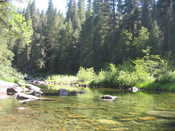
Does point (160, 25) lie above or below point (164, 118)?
above

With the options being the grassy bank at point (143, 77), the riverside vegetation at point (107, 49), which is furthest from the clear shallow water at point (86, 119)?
the grassy bank at point (143, 77)

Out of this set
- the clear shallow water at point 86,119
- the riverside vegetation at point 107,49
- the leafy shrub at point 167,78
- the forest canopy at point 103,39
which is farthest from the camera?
the forest canopy at point 103,39

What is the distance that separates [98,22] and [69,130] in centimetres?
4446

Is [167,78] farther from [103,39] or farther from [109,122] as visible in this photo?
[103,39]

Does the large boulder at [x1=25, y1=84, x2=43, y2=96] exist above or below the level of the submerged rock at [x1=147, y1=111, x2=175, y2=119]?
below

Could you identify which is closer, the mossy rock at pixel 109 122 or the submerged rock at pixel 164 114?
the mossy rock at pixel 109 122

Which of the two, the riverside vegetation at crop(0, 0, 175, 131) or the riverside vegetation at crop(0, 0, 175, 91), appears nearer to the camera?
the riverside vegetation at crop(0, 0, 175, 131)

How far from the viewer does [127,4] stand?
48.0m

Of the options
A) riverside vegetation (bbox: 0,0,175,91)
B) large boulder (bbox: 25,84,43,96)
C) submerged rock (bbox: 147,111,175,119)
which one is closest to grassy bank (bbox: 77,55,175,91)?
riverside vegetation (bbox: 0,0,175,91)

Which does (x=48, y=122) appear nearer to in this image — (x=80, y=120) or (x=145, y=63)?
(x=80, y=120)

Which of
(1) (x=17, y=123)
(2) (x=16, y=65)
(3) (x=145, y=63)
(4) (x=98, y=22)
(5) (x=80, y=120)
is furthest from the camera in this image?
(2) (x=16, y=65)

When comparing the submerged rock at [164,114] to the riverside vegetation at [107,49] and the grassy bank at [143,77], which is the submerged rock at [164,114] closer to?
the riverside vegetation at [107,49]

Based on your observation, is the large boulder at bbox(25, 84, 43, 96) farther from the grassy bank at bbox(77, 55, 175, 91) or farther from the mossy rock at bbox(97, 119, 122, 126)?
the mossy rock at bbox(97, 119, 122, 126)

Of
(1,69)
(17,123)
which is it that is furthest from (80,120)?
(1,69)
